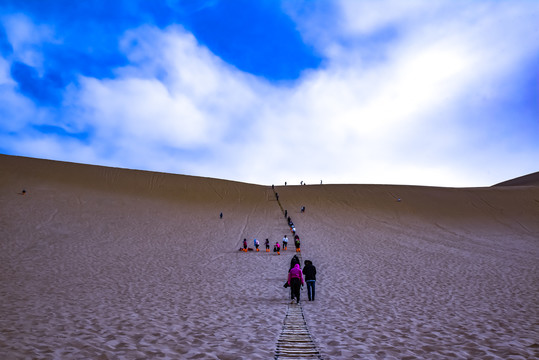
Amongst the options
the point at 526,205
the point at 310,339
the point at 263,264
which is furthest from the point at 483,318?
the point at 526,205

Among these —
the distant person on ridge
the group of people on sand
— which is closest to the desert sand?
the distant person on ridge

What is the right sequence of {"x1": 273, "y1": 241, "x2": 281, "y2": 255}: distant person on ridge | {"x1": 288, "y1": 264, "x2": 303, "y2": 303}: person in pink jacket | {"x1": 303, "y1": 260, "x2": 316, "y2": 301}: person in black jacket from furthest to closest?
{"x1": 273, "y1": 241, "x2": 281, "y2": 255}: distant person on ridge → {"x1": 303, "y1": 260, "x2": 316, "y2": 301}: person in black jacket → {"x1": 288, "y1": 264, "x2": 303, "y2": 303}: person in pink jacket

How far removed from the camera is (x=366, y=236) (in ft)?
85.1

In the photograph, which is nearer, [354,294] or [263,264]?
[354,294]

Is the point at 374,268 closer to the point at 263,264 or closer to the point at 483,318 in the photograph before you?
the point at 263,264

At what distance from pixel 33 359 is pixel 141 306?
387 cm

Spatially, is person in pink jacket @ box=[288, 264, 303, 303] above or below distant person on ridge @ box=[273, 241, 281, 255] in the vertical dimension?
below

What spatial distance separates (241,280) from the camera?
500 inches

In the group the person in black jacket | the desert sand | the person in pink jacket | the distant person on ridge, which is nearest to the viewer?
the desert sand

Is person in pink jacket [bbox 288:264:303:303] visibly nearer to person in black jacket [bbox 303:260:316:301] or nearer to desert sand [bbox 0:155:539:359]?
person in black jacket [bbox 303:260:316:301]

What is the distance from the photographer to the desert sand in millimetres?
6004

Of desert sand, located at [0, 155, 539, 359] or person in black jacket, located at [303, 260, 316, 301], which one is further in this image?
person in black jacket, located at [303, 260, 316, 301]

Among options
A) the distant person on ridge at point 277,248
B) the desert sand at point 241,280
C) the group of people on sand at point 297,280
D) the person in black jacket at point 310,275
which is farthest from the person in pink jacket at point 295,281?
the distant person on ridge at point 277,248

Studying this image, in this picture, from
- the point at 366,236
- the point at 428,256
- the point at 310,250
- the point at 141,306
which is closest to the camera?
the point at 141,306
